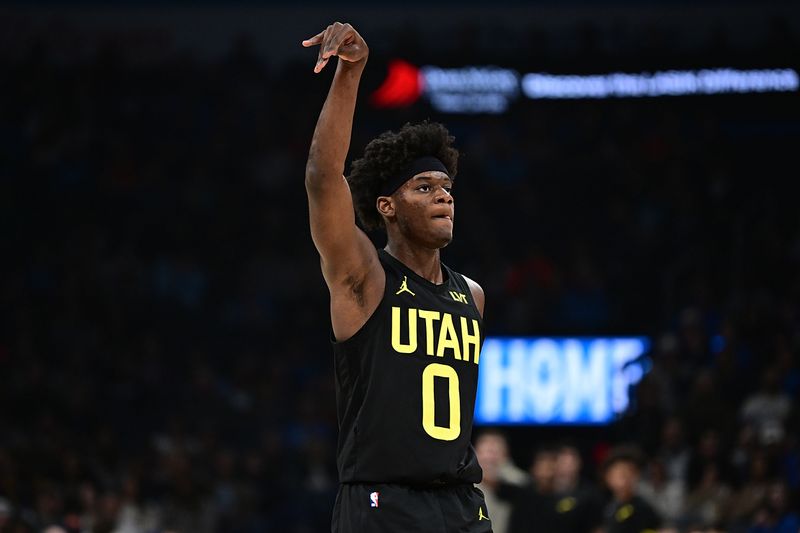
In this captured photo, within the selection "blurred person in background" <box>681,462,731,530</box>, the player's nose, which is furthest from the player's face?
"blurred person in background" <box>681,462,731,530</box>

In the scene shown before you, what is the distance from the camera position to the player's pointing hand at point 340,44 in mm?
3930

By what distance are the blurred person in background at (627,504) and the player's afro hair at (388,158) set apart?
4983mm

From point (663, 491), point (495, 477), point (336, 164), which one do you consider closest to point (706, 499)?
point (663, 491)

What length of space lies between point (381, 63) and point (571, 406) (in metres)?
4.72

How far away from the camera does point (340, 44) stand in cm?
394

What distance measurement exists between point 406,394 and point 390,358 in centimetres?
12

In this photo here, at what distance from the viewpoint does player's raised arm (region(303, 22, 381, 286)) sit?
3938 mm

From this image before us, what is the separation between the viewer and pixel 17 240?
16.9m

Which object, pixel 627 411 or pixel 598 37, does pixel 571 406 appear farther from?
pixel 598 37

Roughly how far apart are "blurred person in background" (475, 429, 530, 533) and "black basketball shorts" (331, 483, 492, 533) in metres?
3.94

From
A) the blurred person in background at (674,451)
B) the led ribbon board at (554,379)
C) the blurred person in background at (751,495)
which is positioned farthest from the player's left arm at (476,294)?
the led ribbon board at (554,379)

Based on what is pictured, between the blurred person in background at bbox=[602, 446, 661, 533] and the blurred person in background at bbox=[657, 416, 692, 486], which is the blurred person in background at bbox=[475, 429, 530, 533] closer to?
the blurred person in background at bbox=[602, 446, 661, 533]

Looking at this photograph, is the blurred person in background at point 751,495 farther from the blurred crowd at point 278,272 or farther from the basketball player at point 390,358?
the basketball player at point 390,358

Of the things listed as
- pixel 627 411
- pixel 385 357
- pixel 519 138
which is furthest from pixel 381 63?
pixel 385 357
